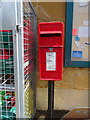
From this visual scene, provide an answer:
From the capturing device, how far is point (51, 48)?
1.54 m

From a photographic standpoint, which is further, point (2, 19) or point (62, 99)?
point (62, 99)

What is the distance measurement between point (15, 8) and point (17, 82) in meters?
0.81

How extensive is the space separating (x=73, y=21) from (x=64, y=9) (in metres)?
0.29

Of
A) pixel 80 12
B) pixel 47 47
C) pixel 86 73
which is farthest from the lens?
pixel 86 73

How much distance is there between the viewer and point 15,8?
112 centimetres

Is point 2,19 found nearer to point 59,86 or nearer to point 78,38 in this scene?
point 78,38

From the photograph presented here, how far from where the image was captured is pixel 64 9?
6.64 feet

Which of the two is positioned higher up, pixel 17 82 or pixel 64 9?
pixel 64 9

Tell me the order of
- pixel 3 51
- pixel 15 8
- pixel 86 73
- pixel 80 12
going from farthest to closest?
pixel 86 73, pixel 80 12, pixel 3 51, pixel 15 8

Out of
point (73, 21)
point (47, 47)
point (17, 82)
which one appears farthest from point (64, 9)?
point (17, 82)

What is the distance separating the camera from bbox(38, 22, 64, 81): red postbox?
1503 millimetres

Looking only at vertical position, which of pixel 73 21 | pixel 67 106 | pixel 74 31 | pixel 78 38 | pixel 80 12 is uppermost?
pixel 80 12

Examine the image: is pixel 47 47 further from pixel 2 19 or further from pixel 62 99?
pixel 62 99

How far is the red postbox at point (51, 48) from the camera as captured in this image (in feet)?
4.93
